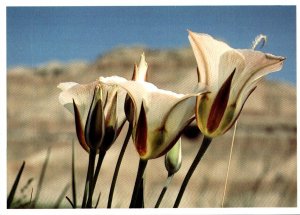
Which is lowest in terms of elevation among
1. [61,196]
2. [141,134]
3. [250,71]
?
[61,196]

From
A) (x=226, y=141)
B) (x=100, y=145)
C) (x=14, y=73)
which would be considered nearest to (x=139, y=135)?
(x=100, y=145)

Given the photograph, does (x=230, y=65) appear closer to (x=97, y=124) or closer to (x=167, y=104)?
(x=167, y=104)

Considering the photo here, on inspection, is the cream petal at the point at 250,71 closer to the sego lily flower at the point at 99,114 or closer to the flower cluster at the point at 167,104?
the flower cluster at the point at 167,104

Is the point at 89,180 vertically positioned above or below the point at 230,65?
below

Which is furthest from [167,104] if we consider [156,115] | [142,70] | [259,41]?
[259,41]

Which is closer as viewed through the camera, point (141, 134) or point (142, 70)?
point (141, 134)

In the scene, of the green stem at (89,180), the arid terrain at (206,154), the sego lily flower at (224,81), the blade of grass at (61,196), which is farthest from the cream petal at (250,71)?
the blade of grass at (61,196)
